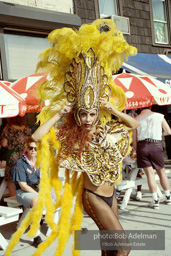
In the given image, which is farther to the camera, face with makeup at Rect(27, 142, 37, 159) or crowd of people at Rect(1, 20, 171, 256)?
face with makeup at Rect(27, 142, 37, 159)

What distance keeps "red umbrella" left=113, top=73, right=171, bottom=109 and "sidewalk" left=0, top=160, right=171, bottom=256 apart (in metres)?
1.82

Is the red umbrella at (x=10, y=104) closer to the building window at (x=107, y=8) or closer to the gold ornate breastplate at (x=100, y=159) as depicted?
the gold ornate breastplate at (x=100, y=159)

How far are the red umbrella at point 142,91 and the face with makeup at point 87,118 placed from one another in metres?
3.25

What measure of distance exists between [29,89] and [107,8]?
20.8ft

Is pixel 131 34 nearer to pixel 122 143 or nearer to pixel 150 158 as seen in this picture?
pixel 150 158

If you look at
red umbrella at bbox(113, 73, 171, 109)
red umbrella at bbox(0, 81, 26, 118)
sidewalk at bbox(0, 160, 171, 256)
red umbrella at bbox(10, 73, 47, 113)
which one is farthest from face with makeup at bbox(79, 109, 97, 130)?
red umbrella at bbox(113, 73, 171, 109)

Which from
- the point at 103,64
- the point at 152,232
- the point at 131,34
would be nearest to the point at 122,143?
the point at 103,64

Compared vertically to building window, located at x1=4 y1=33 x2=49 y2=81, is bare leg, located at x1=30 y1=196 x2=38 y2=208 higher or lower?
lower

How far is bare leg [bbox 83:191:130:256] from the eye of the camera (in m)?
2.92

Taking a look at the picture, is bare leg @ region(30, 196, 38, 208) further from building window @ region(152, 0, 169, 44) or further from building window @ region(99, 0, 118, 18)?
building window @ region(152, 0, 169, 44)

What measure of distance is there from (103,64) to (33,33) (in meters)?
5.68

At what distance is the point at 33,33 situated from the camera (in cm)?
855

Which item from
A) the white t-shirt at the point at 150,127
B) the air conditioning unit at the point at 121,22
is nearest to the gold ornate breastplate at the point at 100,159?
the white t-shirt at the point at 150,127

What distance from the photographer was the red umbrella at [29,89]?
18.7 feet
